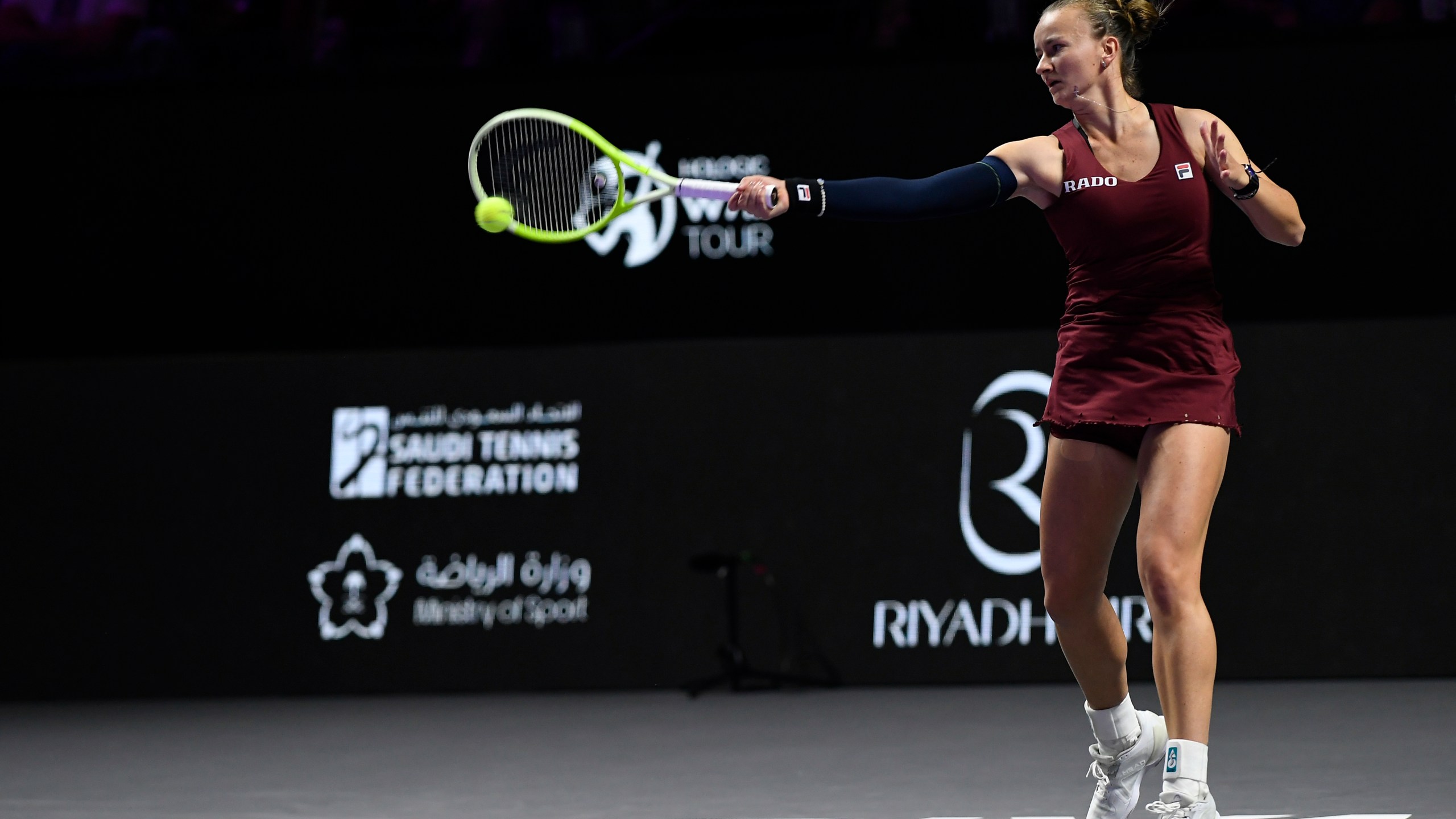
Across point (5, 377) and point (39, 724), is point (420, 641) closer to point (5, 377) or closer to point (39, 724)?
point (39, 724)

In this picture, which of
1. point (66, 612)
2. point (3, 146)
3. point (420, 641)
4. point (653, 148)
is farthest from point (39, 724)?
point (653, 148)

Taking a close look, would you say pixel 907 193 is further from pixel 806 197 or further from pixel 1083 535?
pixel 1083 535

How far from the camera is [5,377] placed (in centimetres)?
734

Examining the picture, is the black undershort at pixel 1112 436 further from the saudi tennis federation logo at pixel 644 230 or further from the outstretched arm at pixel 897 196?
the saudi tennis federation logo at pixel 644 230

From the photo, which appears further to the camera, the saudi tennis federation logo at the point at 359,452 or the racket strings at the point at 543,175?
the saudi tennis federation logo at the point at 359,452

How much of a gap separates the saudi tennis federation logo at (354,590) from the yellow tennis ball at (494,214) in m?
4.02

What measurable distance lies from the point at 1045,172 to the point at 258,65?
513 cm

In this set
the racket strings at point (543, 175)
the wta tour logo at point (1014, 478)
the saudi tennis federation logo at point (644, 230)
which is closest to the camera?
the racket strings at point (543, 175)

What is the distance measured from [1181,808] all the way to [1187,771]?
0.07m

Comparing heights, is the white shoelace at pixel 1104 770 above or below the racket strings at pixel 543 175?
below

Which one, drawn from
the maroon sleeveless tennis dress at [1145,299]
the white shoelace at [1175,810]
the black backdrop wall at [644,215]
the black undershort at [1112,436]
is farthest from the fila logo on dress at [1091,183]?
the black backdrop wall at [644,215]

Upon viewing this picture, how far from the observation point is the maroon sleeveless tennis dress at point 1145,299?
10.0 ft

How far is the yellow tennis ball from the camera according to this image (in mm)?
3244

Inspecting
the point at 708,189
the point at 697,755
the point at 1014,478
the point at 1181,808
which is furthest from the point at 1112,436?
the point at 1014,478
